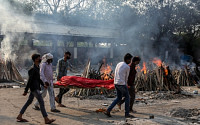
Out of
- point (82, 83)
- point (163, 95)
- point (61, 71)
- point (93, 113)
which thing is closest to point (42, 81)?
point (82, 83)

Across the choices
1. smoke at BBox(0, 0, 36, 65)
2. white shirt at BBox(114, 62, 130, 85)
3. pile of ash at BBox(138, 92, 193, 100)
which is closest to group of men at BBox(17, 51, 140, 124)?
white shirt at BBox(114, 62, 130, 85)

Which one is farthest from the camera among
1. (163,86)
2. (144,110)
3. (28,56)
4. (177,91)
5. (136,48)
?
(136,48)

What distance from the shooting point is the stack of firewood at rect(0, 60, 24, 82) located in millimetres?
13281

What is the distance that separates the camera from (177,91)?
31.9ft

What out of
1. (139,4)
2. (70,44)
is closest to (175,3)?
(139,4)

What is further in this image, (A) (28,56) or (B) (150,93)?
(A) (28,56)

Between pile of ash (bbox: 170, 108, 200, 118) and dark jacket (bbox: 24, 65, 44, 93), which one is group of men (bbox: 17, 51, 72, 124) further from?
pile of ash (bbox: 170, 108, 200, 118)

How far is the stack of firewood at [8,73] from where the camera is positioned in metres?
13.3

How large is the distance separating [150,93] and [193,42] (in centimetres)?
2097

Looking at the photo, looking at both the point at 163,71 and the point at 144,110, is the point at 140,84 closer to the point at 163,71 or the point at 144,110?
the point at 163,71

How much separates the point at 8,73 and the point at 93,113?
8758 millimetres

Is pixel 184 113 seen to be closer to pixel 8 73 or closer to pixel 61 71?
pixel 61 71

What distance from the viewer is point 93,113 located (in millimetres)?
6453

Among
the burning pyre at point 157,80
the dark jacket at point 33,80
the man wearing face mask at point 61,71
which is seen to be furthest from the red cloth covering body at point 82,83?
the burning pyre at point 157,80
